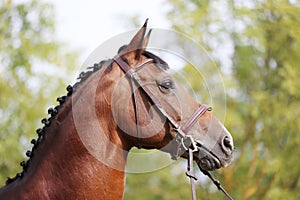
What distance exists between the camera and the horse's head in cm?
445

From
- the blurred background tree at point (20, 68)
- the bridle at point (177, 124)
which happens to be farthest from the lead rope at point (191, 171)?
the blurred background tree at point (20, 68)

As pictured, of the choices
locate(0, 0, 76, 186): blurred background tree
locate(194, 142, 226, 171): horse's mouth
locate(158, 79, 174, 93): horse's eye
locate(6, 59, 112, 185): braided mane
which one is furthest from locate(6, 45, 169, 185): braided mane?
locate(0, 0, 76, 186): blurred background tree

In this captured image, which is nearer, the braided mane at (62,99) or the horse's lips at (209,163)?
the braided mane at (62,99)

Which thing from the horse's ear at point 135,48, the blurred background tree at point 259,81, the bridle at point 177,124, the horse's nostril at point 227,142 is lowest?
the blurred background tree at point 259,81

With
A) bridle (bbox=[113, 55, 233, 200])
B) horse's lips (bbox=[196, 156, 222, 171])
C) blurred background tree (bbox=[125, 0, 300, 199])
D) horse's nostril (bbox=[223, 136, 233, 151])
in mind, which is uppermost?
bridle (bbox=[113, 55, 233, 200])

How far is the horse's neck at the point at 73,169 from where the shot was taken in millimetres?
4219

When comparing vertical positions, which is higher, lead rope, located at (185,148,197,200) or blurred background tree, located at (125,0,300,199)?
lead rope, located at (185,148,197,200)

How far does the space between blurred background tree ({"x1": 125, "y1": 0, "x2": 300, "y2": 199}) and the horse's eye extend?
11.2m

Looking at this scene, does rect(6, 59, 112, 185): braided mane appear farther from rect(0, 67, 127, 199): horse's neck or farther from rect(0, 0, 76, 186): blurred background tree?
rect(0, 0, 76, 186): blurred background tree

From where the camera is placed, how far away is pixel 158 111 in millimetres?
4508

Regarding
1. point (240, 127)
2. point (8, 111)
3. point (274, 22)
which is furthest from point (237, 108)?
point (8, 111)

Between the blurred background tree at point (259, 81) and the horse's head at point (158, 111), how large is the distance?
1115cm

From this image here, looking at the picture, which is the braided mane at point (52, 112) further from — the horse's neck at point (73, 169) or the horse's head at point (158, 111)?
the horse's head at point (158, 111)

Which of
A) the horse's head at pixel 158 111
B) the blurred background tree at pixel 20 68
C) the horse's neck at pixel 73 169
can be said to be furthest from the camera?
the blurred background tree at pixel 20 68
